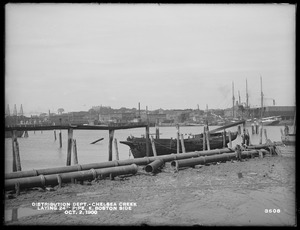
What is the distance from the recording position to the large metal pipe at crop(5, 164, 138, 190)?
1137cm

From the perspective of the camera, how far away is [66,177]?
12.6m

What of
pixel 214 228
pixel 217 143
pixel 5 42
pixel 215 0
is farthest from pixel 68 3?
pixel 217 143

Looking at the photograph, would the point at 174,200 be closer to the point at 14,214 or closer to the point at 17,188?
the point at 14,214

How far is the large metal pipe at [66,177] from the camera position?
11.4 m

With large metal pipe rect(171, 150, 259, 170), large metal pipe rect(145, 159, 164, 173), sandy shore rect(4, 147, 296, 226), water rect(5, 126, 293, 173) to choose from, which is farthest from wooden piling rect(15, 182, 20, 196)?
large metal pipe rect(171, 150, 259, 170)

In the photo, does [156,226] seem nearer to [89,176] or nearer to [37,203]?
[37,203]

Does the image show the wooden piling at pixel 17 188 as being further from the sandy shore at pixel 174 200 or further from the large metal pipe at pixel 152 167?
the large metal pipe at pixel 152 167

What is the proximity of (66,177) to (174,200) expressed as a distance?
4.52m

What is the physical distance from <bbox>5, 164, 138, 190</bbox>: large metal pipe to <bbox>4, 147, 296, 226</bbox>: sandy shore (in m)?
0.29

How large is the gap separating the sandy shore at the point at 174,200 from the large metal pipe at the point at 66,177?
292 millimetres

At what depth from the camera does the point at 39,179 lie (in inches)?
465
